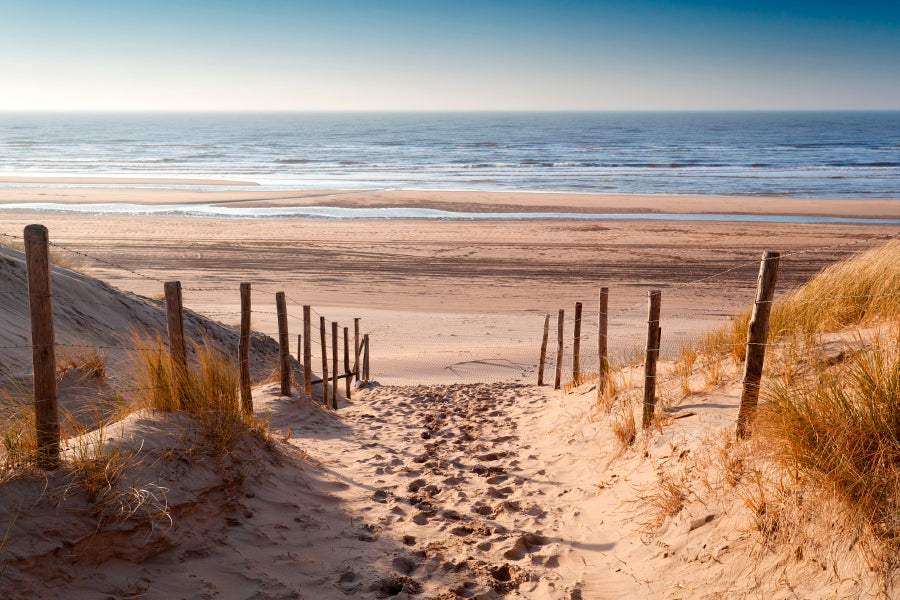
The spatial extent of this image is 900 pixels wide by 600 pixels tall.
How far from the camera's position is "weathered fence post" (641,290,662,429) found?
5.78 metres

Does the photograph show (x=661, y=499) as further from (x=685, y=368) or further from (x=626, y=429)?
(x=685, y=368)

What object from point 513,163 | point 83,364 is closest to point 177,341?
point 83,364

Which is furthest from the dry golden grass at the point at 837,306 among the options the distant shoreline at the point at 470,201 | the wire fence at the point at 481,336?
the distant shoreline at the point at 470,201

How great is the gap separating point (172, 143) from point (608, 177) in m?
63.2

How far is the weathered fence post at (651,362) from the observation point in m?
5.78

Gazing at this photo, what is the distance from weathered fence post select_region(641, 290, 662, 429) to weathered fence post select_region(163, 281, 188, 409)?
4.03 metres

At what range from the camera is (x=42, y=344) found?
12.5 ft

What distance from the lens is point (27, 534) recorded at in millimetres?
3295

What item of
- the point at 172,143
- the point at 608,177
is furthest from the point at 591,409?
the point at 172,143

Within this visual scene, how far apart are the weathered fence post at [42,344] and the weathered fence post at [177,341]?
108cm

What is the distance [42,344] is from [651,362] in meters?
4.88

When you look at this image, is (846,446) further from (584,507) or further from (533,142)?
(533,142)

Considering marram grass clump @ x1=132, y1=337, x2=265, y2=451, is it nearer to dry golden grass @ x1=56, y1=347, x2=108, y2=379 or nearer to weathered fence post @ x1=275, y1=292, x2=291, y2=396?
dry golden grass @ x1=56, y1=347, x2=108, y2=379

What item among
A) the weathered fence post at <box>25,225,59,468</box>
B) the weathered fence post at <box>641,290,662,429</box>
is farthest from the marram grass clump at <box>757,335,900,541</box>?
Result: the weathered fence post at <box>25,225,59,468</box>
